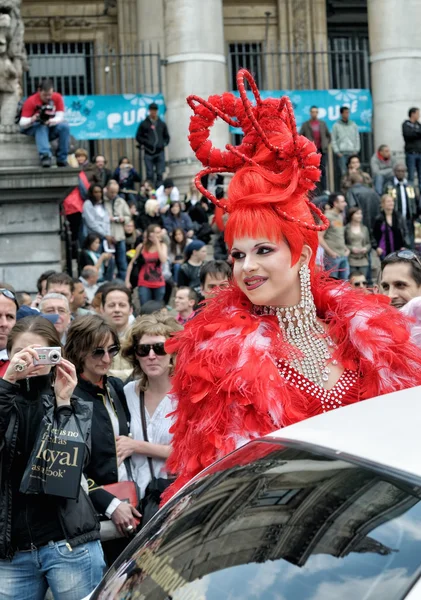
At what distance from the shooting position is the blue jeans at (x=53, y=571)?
13.2ft

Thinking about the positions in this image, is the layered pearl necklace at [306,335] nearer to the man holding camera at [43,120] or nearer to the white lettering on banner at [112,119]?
the man holding camera at [43,120]

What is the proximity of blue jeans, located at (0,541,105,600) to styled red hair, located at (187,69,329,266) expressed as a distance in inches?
49.6

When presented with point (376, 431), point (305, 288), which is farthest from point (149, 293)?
point (376, 431)

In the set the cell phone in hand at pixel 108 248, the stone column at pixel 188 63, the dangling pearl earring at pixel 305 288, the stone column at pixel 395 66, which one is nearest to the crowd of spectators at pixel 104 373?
the dangling pearl earring at pixel 305 288

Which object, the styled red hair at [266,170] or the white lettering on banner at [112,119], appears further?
the white lettering on banner at [112,119]

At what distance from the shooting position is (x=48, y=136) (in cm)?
1351

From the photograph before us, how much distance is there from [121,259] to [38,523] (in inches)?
471

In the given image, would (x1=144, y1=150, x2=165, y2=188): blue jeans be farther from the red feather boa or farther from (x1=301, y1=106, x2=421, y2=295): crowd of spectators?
the red feather boa

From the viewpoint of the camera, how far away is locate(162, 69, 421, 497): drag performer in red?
358 cm

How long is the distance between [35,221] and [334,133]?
886 cm

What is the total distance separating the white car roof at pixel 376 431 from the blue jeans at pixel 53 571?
1431 mm

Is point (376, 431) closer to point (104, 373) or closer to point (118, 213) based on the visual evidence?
point (104, 373)

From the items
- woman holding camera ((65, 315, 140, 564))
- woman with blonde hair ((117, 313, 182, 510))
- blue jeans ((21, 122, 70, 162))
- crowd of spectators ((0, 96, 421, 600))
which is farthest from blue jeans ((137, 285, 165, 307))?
woman holding camera ((65, 315, 140, 564))

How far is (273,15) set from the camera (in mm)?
28531
